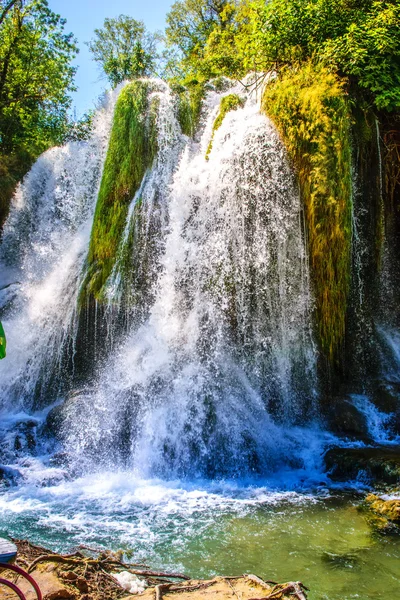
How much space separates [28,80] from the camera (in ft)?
61.3

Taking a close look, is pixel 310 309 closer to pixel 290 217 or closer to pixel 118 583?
pixel 290 217

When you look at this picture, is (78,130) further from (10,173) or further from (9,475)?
(9,475)

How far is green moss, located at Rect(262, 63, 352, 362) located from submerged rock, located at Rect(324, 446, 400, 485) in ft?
6.89

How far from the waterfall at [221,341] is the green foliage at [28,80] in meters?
9.86

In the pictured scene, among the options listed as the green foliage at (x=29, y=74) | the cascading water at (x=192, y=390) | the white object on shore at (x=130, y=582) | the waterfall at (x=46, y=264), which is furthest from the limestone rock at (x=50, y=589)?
the green foliage at (x=29, y=74)

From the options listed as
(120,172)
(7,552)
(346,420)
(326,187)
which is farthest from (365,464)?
(120,172)

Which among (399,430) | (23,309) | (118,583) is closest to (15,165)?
(23,309)

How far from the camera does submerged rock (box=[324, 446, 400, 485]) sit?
20.1 feet

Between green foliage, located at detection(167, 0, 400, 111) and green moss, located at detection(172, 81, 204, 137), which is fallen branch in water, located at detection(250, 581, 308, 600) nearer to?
green foliage, located at detection(167, 0, 400, 111)

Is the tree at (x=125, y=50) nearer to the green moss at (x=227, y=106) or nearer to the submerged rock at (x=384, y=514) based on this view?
the green moss at (x=227, y=106)

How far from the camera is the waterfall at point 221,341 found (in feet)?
24.0

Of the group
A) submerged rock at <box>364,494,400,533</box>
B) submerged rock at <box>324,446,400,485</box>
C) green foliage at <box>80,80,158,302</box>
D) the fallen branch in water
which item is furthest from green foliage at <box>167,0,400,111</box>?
the fallen branch in water

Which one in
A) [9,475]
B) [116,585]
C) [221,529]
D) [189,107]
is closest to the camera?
[116,585]

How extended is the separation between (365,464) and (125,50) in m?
24.2
